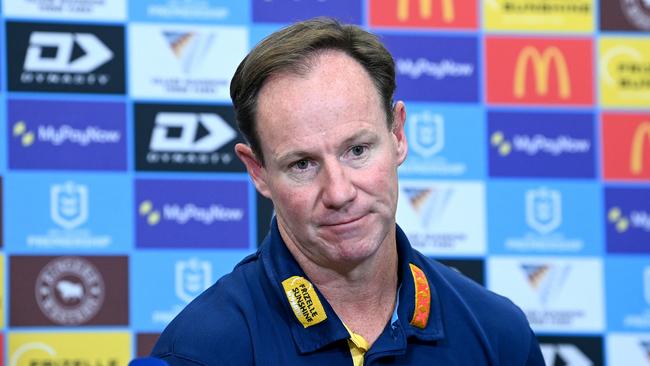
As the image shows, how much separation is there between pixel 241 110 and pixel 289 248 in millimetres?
238

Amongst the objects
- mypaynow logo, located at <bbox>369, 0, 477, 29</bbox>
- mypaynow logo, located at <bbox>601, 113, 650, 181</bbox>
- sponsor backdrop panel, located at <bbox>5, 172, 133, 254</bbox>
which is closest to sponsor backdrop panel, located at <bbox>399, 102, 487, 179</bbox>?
mypaynow logo, located at <bbox>369, 0, 477, 29</bbox>

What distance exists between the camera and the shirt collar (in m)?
1.76

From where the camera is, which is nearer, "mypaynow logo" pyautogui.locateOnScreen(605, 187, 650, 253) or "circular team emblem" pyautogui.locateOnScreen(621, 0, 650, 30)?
"mypaynow logo" pyautogui.locateOnScreen(605, 187, 650, 253)

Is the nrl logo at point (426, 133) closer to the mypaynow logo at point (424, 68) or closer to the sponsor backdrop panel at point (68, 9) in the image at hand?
the mypaynow logo at point (424, 68)

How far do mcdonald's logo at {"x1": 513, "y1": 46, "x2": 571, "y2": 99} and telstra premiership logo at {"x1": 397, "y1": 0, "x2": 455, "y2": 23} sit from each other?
0.29 m

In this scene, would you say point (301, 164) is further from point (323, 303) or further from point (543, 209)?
point (543, 209)

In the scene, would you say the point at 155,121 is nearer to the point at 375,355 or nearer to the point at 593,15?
the point at 593,15

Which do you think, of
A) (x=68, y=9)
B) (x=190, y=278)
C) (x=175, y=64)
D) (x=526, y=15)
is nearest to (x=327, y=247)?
(x=190, y=278)

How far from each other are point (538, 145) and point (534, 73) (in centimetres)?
25

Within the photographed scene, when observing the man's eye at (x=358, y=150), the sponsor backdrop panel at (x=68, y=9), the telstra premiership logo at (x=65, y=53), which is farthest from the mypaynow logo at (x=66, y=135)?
the man's eye at (x=358, y=150)

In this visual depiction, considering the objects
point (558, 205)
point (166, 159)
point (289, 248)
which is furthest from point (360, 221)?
point (558, 205)

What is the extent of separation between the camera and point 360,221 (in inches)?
67.6

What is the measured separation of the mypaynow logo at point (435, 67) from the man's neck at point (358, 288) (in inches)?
82.2

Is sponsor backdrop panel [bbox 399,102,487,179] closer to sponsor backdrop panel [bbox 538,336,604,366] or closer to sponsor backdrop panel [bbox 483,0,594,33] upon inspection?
sponsor backdrop panel [bbox 483,0,594,33]
